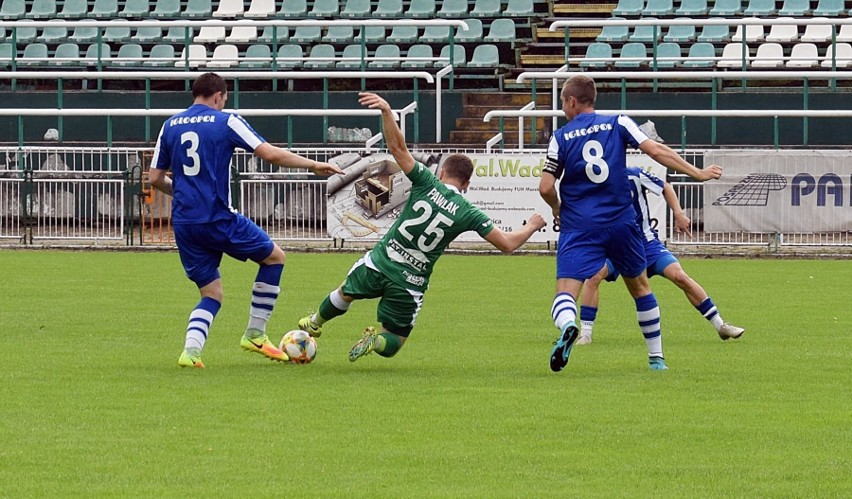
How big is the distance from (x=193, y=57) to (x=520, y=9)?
672 centimetres

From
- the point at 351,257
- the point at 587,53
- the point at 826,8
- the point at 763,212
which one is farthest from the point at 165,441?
the point at 826,8

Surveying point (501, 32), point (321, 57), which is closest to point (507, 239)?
point (321, 57)

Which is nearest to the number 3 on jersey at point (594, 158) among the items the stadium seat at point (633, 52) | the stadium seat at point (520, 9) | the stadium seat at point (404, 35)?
A: the stadium seat at point (633, 52)

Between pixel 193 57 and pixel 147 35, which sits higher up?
pixel 147 35

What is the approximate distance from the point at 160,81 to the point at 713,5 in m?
11.2

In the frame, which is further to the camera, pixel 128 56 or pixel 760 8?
pixel 128 56

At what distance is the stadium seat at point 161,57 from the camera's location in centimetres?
3027

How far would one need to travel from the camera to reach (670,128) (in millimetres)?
26375

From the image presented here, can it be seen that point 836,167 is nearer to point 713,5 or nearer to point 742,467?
point 713,5

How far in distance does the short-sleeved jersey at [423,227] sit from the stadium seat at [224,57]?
65.1 ft

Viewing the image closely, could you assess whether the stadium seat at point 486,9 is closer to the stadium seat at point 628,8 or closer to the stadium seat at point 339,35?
the stadium seat at point 628,8

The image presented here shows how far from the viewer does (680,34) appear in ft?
99.1

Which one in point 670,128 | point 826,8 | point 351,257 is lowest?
point 351,257

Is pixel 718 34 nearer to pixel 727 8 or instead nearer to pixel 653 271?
pixel 727 8
